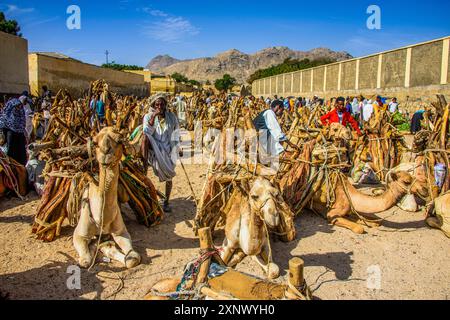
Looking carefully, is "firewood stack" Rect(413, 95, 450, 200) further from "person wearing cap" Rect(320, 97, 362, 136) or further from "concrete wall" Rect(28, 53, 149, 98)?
"concrete wall" Rect(28, 53, 149, 98)

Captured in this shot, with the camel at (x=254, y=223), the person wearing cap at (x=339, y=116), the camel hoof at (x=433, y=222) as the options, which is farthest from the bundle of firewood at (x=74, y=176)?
the person wearing cap at (x=339, y=116)

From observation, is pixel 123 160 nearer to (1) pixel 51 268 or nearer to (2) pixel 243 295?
(1) pixel 51 268

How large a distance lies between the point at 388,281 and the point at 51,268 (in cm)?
383

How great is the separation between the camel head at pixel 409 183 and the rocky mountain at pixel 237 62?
13055 cm

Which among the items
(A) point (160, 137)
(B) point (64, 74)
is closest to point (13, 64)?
(B) point (64, 74)

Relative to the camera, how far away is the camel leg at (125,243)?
427cm

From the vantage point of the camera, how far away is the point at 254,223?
3752mm

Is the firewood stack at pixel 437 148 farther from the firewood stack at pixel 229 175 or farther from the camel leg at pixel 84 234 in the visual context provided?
the camel leg at pixel 84 234

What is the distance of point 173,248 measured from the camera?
192 inches

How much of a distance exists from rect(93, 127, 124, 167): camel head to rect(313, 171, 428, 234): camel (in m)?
3.33

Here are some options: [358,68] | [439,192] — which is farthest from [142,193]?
[358,68]

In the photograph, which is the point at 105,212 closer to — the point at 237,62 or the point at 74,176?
the point at 74,176

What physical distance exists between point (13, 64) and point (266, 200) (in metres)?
19.1

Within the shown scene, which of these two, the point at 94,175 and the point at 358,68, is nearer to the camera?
the point at 94,175
